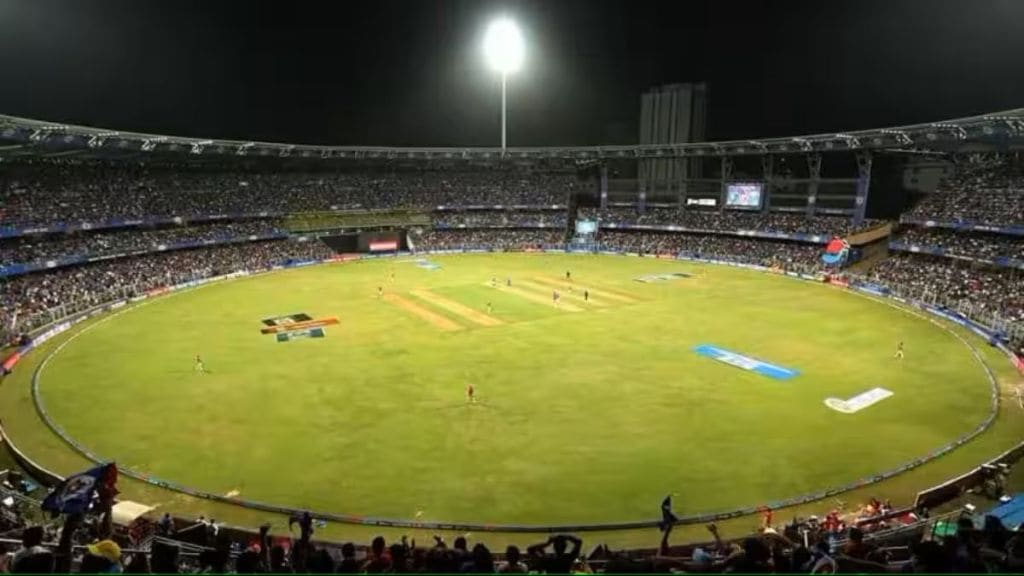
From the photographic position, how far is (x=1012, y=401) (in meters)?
31.7

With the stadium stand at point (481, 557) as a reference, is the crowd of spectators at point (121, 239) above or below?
below

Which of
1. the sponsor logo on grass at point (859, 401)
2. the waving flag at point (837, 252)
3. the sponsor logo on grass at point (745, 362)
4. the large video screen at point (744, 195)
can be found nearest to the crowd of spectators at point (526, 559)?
the sponsor logo on grass at point (859, 401)

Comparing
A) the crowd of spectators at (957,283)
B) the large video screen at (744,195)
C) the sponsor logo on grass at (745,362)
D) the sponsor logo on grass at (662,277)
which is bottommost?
the sponsor logo on grass at (745,362)

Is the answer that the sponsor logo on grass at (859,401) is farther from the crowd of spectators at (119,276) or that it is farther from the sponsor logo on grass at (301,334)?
the crowd of spectators at (119,276)

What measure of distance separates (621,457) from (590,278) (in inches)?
1721

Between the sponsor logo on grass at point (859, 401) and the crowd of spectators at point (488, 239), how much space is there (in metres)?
62.6

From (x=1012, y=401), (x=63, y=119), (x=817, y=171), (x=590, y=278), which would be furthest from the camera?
(x=817, y=171)

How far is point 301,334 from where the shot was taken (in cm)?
4534

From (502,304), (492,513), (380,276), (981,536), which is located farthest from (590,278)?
(981,536)

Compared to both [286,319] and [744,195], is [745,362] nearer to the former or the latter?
[286,319]

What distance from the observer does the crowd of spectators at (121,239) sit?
58.1 metres

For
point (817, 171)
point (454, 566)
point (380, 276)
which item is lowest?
point (380, 276)

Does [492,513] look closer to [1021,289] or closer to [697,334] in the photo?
[697,334]

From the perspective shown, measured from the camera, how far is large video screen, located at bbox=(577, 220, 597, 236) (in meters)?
96.4
